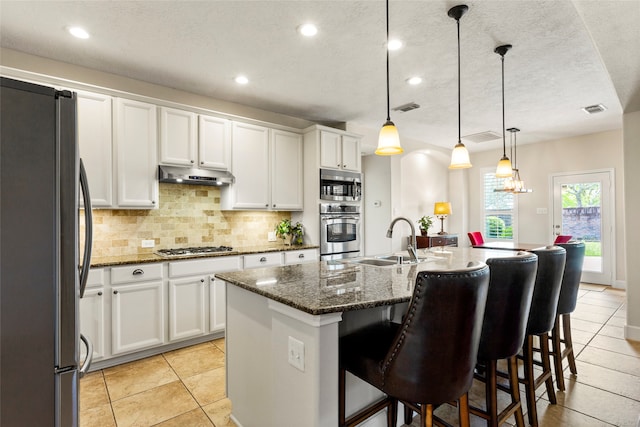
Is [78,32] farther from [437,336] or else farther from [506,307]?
[506,307]

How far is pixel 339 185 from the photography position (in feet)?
14.7

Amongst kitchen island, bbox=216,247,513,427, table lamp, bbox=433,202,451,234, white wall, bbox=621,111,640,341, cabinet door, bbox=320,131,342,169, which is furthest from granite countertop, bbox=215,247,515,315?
table lamp, bbox=433,202,451,234

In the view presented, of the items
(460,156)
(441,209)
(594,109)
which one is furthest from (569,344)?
(441,209)

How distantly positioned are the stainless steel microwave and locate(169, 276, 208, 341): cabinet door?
1.86m

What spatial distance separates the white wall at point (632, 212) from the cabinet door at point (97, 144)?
5.11m

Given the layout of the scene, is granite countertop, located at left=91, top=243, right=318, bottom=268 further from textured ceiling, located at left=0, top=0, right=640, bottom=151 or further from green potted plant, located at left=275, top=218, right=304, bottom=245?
textured ceiling, located at left=0, top=0, right=640, bottom=151

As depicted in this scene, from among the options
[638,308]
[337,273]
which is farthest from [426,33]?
[638,308]

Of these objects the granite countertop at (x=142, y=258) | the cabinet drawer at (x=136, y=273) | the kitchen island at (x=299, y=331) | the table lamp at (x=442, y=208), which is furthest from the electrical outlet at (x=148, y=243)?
the table lamp at (x=442, y=208)

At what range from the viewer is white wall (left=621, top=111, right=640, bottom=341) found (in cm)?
330

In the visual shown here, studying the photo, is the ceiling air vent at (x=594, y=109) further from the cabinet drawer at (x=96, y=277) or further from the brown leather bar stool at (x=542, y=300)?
the cabinet drawer at (x=96, y=277)

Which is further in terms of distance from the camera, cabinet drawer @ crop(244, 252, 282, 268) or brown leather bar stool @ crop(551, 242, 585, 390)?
cabinet drawer @ crop(244, 252, 282, 268)

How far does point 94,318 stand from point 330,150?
3119mm

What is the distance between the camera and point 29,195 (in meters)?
1.11

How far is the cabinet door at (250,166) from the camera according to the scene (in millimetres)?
3793
